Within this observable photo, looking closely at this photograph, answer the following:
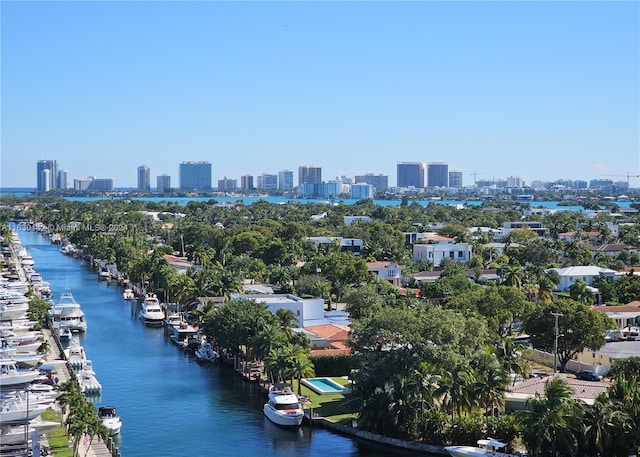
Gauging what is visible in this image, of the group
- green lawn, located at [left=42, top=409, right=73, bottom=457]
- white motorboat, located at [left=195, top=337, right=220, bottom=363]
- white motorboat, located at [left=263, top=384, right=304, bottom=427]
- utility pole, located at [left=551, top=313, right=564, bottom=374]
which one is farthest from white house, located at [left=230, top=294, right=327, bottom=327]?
green lawn, located at [left=42, top=409, right=73, bottom=457]

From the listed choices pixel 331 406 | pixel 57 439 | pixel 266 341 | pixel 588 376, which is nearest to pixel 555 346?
pixel 588 376

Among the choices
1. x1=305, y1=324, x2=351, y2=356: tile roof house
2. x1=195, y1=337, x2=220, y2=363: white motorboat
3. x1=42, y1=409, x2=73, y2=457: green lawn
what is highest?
x1=305, y1=324, x2=351, y2=356: tile roof house

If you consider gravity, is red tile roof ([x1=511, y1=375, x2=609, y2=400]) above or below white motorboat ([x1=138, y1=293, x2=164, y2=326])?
above

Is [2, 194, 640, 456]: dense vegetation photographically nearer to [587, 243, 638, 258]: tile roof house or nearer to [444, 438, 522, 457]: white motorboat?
[444, 438, 522, 457]: white motorboat

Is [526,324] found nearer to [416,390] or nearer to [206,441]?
Answer: [416,390]

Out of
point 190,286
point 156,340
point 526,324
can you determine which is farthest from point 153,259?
point 526,324

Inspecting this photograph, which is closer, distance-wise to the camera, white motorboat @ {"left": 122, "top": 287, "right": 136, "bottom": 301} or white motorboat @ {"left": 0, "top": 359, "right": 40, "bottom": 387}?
white motorboat @ {"left": 0, "top": 359, "right": 40, "bottom": 387}
